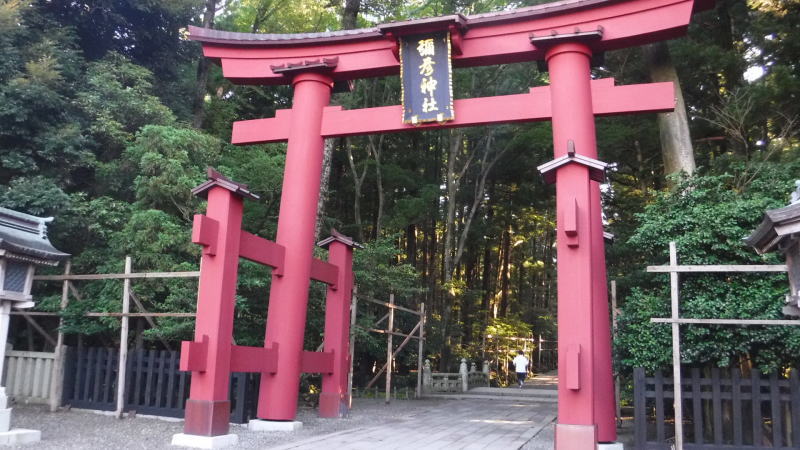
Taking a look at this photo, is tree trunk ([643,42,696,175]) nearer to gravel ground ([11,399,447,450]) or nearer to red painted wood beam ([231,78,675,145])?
red painted wood beam ([231,78,675,145])

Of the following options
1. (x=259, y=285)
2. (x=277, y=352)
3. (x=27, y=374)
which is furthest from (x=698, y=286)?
(x=27, y=374)

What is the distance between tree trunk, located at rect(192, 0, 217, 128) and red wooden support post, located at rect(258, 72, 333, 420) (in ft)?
24.4

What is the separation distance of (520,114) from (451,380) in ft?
36.9

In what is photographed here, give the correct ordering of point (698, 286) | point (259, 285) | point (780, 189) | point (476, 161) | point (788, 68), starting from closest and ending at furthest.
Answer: point (698, 286) → point (780, 189) → point (259, 285) → point (788, 68) → point (476, 161)

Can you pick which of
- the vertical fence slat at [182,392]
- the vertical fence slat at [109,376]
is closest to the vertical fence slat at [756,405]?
the vertical fence slat at [182,392]

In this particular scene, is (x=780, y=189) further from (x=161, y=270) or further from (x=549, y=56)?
(x=161, y=270)

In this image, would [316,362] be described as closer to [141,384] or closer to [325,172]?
[141,384]

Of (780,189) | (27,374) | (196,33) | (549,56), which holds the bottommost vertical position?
(27,374)

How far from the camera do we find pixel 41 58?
1155cm

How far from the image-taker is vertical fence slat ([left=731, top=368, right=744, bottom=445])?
20.4 feet

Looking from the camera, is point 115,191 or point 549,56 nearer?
point 549,56

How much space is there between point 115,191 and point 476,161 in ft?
41.3

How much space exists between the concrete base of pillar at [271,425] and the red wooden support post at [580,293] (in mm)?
3567

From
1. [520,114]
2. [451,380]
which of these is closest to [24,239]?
[520,114]
